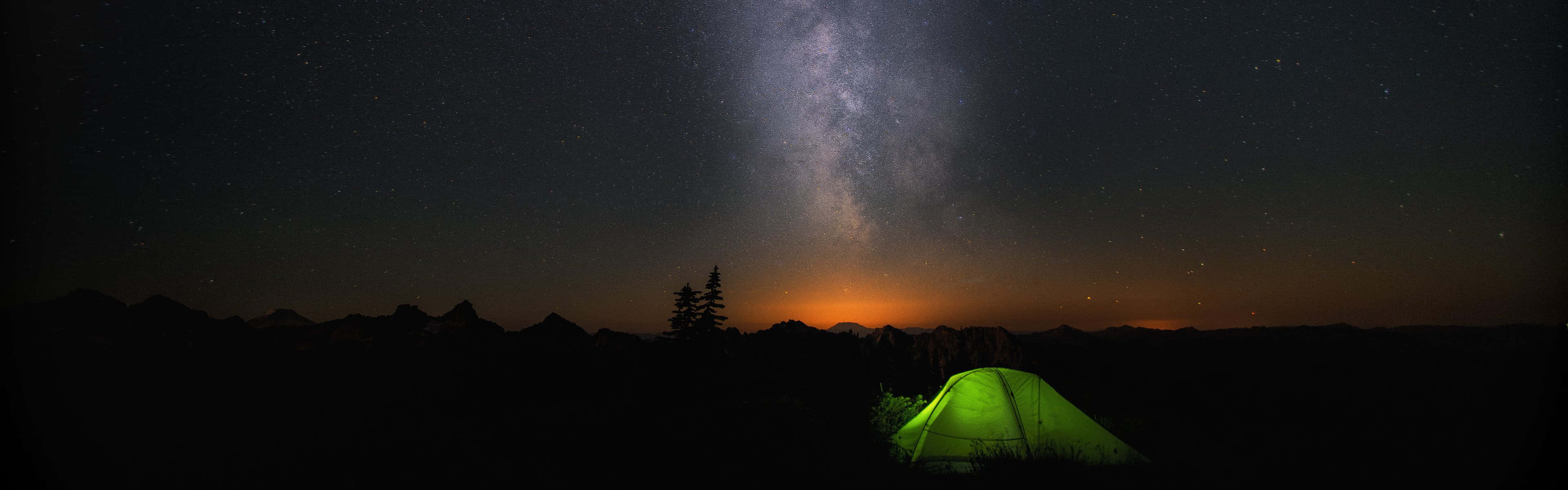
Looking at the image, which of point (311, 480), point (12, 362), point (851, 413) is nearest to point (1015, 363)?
point (851, 413)

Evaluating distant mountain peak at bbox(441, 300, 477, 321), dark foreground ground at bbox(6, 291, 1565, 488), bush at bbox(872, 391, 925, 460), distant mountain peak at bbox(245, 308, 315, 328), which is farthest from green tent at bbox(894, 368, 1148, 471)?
distant mountain peak at bbox(245, 308, 315, 328)

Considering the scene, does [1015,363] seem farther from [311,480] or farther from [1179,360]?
[311,480]

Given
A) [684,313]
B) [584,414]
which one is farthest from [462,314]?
[584,414]

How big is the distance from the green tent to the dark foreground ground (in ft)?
1.57

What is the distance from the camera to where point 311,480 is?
784cm

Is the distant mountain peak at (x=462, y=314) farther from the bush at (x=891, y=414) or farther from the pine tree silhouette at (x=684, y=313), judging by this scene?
the bush at (x=891, y=414)

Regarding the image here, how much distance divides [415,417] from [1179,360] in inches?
2479

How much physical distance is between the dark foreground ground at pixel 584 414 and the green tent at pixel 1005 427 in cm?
48

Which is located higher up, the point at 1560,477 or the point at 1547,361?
the point at 1547,361

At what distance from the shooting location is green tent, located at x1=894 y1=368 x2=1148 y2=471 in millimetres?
7727

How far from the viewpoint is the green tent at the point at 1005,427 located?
7.73m

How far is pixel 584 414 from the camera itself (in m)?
12.9

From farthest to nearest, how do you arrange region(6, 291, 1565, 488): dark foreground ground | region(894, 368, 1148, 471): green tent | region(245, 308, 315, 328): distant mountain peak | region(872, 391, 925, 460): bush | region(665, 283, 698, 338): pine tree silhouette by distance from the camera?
1. region(245, 308, 315, 328): distant mountain peak
2. region(665, 283, 698, 338): pine tree silhouette
3. region(872, 391, 925, 460): bush
4. region(6, 291, 1565, 488): dark foreground ground
5. region(894, 368, 1148, 471): green tent

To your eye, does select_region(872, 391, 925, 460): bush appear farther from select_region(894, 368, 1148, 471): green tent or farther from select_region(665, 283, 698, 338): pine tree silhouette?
select_region(665, 283, 698, 338): pine tree silhouette
